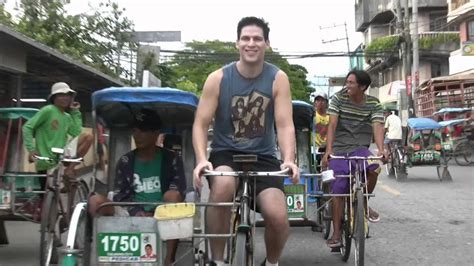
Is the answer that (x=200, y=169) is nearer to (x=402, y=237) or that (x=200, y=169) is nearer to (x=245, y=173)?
(x=245, y=173)

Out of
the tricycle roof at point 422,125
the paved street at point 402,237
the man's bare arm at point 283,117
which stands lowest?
the paved street at point 402,237

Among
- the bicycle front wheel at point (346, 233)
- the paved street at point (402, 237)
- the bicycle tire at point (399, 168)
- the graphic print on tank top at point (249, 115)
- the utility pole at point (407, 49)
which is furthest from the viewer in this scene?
the utility pole at point (407, 49)

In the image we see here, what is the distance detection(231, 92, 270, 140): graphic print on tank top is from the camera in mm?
4453

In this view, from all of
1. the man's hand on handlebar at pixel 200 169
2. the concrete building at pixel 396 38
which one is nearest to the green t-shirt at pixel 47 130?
the man's hand on handlebar at pixel 200 169

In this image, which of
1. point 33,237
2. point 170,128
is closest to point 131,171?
point 170,128

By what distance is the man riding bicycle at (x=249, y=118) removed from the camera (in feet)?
14.2

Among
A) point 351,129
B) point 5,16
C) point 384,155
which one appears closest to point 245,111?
point 384,155

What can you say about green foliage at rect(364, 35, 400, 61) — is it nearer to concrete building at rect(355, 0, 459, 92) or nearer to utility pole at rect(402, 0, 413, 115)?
concrete building at rect(355, 0, 459, 92)

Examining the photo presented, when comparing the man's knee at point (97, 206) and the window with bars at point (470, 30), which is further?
the window with bars at point (470, 30)

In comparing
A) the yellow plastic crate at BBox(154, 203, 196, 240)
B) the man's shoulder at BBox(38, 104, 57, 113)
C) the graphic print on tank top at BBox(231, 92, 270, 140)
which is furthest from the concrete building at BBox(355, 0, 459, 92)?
the yellow plastic crate at BBox(154, 203, 196, 240)

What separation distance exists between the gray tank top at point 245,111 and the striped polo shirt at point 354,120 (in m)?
2.34

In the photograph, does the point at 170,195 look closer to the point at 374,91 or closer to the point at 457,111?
the point at 457,111

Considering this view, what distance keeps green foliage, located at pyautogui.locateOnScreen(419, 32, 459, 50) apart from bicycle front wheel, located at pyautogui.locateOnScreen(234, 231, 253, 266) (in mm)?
43156

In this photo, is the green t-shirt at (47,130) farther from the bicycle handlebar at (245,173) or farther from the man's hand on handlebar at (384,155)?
the man's hand on handlebar at (384,155)
